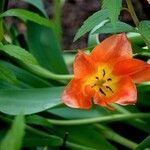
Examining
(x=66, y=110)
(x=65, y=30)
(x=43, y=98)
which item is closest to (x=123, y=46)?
(x=43, y=98)

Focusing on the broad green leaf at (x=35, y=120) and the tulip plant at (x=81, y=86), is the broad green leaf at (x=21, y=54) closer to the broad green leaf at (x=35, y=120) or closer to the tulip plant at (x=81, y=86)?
the tulip plant at (x=81, y=86)

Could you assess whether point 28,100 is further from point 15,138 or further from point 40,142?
point 15,138

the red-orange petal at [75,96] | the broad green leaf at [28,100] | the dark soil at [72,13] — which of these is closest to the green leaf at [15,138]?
the red-orange petal at [75,96]

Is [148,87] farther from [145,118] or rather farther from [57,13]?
[57,13]

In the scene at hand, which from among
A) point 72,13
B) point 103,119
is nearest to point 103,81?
point 103,119

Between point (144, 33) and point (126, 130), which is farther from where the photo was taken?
point (126, 130)

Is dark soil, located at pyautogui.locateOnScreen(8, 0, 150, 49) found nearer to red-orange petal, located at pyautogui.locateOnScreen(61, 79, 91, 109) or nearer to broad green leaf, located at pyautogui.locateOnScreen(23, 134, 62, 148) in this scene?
broad green leaf, located at pyautogui.locateOnScreen(23, 134, 62, 148)
